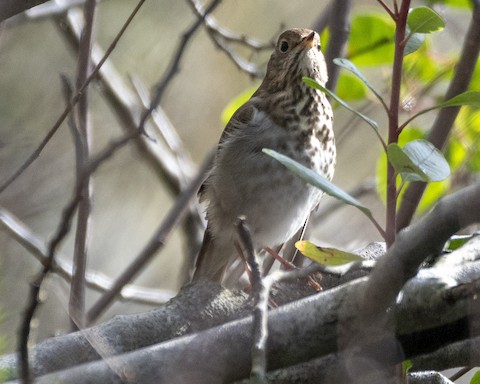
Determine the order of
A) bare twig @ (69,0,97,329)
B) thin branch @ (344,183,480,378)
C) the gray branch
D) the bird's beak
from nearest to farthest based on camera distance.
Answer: thin branch @ (344,183,480,378)
the gray branch
bare twig @ (69,0,97,329)
the bird's beak

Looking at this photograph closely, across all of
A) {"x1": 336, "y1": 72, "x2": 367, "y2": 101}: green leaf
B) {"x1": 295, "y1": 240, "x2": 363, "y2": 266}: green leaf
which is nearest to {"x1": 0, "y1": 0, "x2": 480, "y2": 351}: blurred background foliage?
{"x1": 336, "y1": 72, "x2": 367, "y2": 101}: green leaf

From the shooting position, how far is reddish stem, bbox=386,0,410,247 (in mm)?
1828

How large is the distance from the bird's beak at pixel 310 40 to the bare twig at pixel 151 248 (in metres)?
0.64

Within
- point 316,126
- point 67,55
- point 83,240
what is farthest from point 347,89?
point 67,55

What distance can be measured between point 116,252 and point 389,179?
13.1 ft

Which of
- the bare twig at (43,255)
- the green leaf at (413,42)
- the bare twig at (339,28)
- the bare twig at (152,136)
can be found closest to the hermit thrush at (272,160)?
the bare twig at (339,28)

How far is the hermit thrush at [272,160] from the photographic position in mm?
3268

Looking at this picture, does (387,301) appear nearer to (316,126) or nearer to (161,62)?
(316,126)

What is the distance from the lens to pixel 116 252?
5730 millimetres

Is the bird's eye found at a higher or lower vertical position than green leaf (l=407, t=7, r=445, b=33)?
higher

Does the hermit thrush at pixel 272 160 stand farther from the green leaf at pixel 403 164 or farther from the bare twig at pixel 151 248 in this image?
the green leaf at pixel 403 164

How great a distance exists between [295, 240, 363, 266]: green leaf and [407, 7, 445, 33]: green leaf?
0.57 m

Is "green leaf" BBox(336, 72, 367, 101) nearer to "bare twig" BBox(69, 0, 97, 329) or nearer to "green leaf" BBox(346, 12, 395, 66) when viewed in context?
"green leaf" BBox(346, 12, 395, 66)

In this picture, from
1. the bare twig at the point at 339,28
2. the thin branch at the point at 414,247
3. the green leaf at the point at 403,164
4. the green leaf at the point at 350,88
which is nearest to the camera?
the thin branch at the point at 414,247
